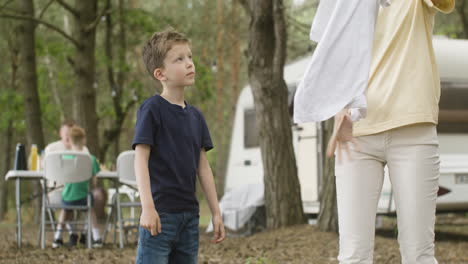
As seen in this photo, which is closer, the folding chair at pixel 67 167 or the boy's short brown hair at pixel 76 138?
the folding chair at pixel 67 167

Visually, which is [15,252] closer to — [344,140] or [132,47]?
[344,140]

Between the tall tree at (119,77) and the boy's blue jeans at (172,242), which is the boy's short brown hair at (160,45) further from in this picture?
the tall tree at (119,77)

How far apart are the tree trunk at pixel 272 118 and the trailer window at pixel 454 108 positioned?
1857mm

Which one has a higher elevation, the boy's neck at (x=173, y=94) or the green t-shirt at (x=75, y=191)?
the boy's neck at (x=173, y=94)

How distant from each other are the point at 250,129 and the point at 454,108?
12.3 feet

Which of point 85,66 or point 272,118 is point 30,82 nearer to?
point 85,66

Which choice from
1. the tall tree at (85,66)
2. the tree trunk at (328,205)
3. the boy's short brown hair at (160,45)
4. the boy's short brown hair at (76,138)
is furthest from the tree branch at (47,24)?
the boy's short brown hair at (160,45)

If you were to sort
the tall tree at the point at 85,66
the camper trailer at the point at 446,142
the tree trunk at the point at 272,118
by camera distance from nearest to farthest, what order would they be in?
the camper trailer at the point at 446,142
the tree trunk at the point at 272,118
the tall tree at the point at 85,66

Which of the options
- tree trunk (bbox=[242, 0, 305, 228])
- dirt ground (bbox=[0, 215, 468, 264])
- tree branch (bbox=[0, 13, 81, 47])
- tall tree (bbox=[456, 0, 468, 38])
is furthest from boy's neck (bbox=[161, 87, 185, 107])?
tall tree (bbox=[456, 0, 468, 38])

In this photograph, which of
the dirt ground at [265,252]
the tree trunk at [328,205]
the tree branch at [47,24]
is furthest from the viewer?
the tree branch at [47,24]

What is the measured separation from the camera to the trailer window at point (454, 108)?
888 cm

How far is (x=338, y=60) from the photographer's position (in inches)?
112

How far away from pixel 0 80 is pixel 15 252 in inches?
634

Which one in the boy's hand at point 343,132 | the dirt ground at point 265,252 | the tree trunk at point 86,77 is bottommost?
the dirt ground at point 265,252
